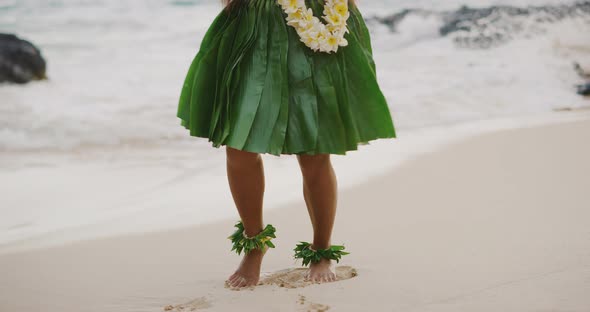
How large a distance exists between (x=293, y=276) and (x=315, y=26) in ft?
2.45

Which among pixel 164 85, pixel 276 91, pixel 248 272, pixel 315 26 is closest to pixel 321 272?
pixel 248 272

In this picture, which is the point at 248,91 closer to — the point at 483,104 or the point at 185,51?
the point at 483,104

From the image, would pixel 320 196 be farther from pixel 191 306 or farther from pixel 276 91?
pixel 191 306

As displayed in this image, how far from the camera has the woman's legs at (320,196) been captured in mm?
2225

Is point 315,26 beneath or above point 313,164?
above

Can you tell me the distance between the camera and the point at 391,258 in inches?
93.4

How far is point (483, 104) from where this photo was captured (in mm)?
6582

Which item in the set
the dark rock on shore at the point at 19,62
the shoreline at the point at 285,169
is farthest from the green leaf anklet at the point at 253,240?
the dark rock on shore at the point at 19,62

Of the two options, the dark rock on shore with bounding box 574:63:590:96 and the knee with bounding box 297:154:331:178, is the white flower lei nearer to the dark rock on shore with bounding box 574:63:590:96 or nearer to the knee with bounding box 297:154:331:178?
the knee with bounding box 297:154:331:178

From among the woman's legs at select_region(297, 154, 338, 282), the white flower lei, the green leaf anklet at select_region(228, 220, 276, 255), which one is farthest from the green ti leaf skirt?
the green leaf anklet at select_region(228, 220, 276, 255)

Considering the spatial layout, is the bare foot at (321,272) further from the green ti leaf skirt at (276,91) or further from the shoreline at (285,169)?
the shoreline at (285,169)

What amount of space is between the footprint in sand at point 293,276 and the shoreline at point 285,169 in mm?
805

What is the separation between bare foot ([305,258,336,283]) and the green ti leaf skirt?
370 millimetres

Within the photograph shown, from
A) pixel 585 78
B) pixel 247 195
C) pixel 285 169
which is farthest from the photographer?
pixel 585 78
